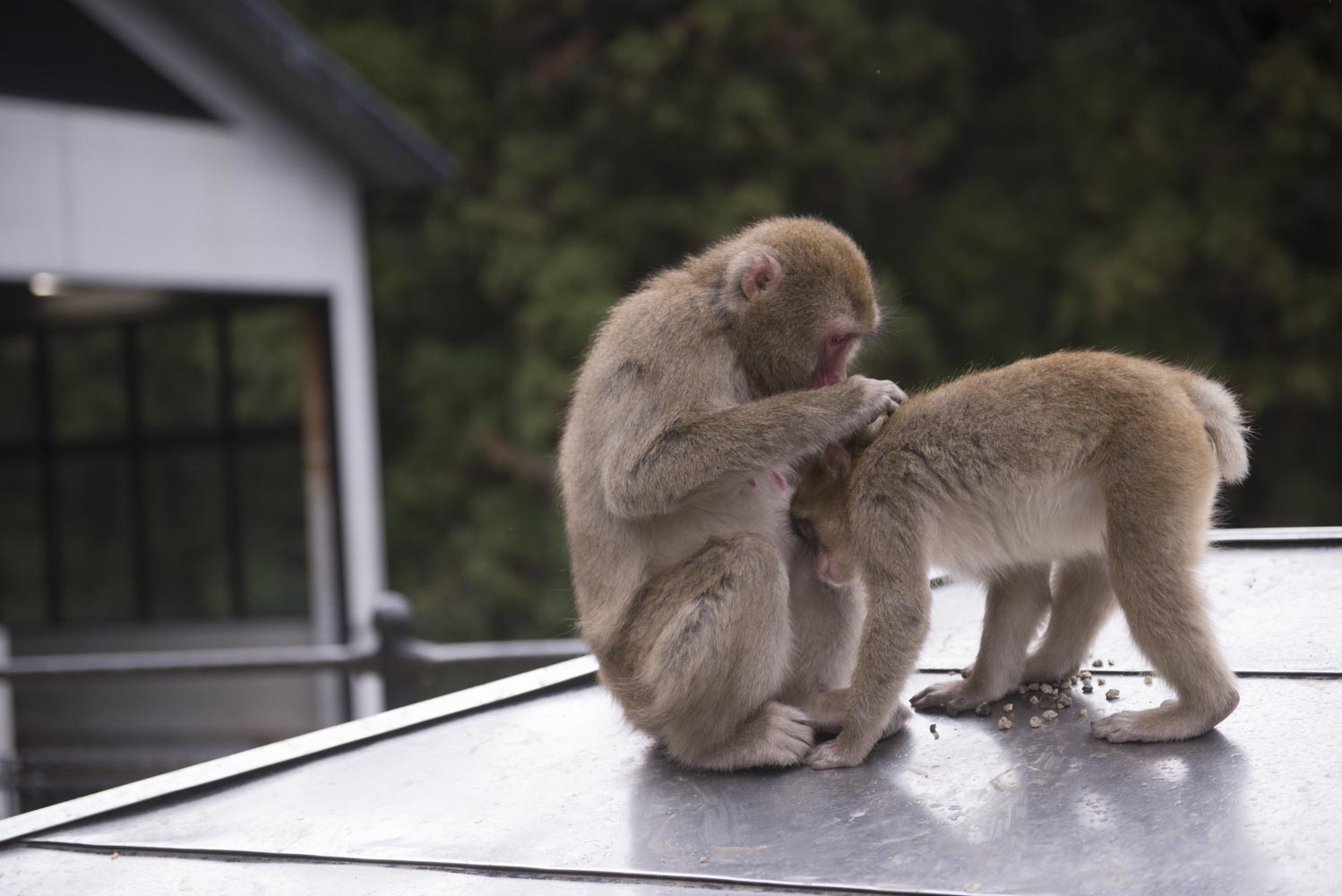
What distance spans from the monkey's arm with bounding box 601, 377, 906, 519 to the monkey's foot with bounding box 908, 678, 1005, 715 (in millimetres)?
747

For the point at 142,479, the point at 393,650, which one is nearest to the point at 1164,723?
the point at 393,650

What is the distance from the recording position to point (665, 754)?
10.9 feet

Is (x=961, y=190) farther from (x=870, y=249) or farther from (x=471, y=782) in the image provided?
(x=471, y=782)

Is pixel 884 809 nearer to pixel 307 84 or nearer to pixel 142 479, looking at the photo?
pixel 307 84

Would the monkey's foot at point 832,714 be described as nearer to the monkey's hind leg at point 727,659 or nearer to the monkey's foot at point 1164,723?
the monkey's hind leg at point 727,659

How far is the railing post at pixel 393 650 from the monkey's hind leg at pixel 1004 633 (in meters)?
3.97

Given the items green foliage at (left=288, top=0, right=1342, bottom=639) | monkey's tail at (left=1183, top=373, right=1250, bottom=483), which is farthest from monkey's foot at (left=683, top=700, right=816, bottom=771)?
green foliage at (left=288, top=0, right=1342, bottom=639)

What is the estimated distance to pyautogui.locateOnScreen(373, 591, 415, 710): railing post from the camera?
6.82 metres

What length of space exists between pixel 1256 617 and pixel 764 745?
1625mm

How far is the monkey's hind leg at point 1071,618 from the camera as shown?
3281mm

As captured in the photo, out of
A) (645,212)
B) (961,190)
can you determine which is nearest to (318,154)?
(645,212)

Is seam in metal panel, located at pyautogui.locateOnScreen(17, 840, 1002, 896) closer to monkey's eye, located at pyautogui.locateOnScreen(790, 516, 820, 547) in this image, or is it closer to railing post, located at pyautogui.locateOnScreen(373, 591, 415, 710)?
monkey's eye, located at pyautogui.locateOnScreen(790, 516, 820, 547)

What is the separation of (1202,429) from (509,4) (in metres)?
15.5

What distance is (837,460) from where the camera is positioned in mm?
3209
